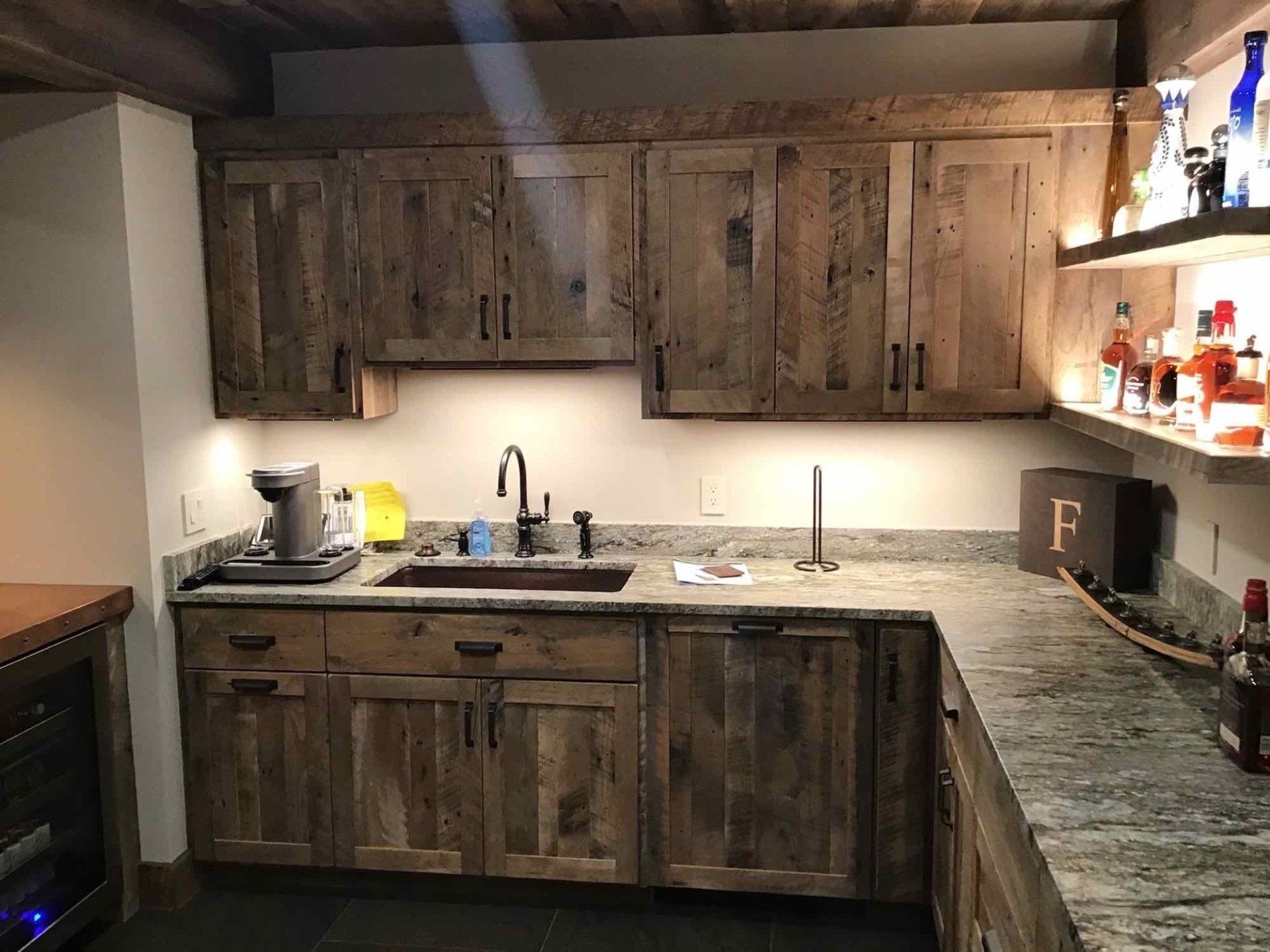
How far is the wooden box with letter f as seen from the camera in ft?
8.91

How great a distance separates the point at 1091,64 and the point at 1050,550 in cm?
140

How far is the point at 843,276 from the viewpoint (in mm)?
2895

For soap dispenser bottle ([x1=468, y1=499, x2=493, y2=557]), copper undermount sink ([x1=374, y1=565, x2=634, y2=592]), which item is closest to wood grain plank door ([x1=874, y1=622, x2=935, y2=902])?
copper undermount sink ([x1=374, y1=565, x2=634, y2=592])

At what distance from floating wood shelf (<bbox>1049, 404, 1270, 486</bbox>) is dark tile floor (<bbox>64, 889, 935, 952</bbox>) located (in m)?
1.42

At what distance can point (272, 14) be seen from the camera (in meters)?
2.90

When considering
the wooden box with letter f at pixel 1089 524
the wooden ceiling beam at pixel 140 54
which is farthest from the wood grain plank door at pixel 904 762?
the wooden ceiling beam at pixel 140 54

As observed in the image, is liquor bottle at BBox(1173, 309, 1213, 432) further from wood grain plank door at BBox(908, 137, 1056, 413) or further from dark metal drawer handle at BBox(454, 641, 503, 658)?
dark metal drawer handle at BBox(454, 641, 503, 658)

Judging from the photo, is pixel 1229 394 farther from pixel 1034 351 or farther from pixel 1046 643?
pixel 1034 351

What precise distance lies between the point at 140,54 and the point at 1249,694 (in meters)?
2.80

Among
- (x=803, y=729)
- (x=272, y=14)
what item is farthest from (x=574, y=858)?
(x=272, y=14)

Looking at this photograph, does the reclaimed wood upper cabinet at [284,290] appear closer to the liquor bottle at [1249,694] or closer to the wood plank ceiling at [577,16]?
the wood plank ceiling at [577,16]

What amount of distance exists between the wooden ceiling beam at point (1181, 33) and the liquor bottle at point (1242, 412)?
0.77m

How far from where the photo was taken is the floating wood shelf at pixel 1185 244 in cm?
156

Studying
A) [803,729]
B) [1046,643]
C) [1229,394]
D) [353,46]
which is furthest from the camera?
[353,46]
